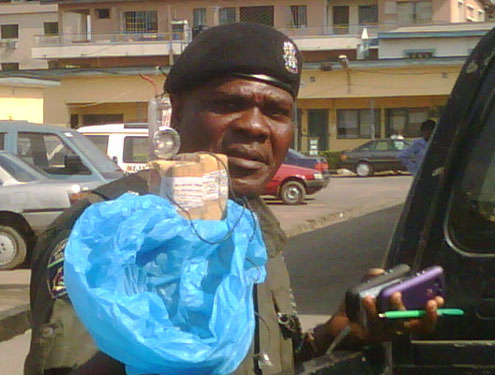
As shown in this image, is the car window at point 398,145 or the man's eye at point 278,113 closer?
the man's eye at point 278,113

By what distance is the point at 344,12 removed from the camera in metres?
64.1

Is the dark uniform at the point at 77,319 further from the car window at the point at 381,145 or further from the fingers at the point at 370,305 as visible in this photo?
the car window at the point at 381,145

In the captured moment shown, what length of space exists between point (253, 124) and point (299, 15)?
62.2m

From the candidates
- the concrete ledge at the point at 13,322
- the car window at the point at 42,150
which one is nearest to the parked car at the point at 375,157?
the car window at the point at 42,150

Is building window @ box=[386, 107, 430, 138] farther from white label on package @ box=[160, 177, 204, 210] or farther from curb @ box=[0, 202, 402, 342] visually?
white label on package @ box=[160, 177, 204, 210]

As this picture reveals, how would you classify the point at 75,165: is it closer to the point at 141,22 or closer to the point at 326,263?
the point at 326,263

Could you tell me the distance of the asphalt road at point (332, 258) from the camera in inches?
450

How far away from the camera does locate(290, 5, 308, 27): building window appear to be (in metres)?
63.3

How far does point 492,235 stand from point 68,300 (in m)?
1.31

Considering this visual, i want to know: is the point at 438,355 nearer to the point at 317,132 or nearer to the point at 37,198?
the point at 37,198

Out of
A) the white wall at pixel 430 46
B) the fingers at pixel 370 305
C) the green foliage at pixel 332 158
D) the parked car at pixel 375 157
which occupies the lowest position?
the green foliage at pixel 332 158

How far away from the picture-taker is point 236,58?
2094 mm

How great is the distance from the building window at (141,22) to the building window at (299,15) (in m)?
9.31

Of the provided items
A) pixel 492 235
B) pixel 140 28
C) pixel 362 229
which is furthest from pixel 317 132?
pixel 492 235
